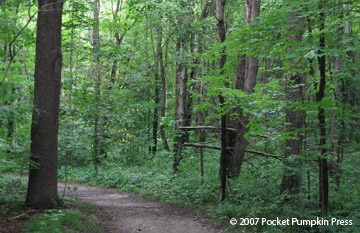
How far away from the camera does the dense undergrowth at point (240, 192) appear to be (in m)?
6.43

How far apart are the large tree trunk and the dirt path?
5.59 ft

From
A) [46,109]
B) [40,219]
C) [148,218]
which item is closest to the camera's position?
[40,219]

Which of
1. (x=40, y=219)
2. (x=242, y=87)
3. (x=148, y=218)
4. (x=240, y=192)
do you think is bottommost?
(x=148, y=218)

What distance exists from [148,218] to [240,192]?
112 inches

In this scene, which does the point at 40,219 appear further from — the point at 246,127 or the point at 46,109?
the point at 246,127

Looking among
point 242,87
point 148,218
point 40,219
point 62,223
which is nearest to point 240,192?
point 148,218

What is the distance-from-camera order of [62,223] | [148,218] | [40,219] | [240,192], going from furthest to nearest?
[240,192] → [148,218] → [62,223] → [40,219]

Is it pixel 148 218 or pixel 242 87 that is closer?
pixel 148 218

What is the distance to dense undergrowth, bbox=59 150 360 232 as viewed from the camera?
6.43m

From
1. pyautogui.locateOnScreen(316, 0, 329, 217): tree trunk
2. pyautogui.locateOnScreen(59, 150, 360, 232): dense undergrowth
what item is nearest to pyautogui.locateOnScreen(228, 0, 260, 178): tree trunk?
pyautogui.locateOnScreen(59, 150, 360, 232): dense undergrowth

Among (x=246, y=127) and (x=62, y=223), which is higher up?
(x=246, y=127)

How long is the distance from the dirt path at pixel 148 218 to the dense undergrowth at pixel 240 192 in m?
0.49

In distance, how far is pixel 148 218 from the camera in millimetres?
7996

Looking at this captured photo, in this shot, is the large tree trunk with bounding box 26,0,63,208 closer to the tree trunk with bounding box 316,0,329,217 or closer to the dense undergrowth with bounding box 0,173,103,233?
the dense undergrowth with bounding box 0,173,103,233
